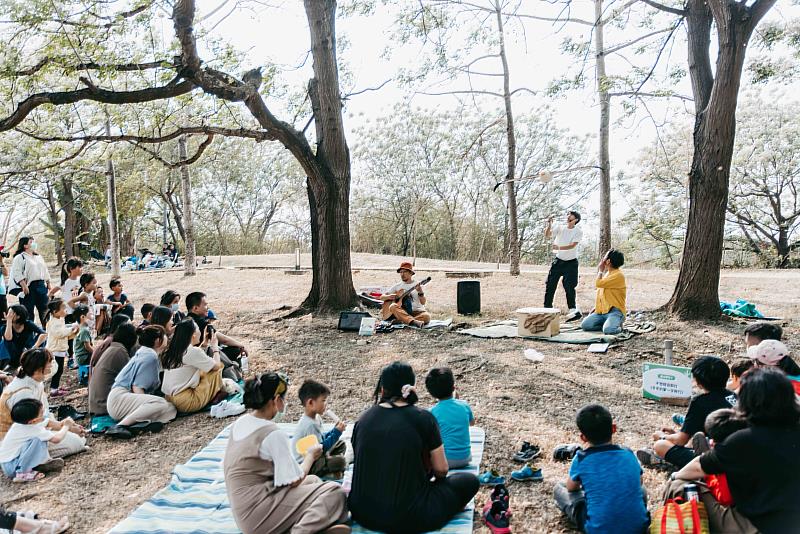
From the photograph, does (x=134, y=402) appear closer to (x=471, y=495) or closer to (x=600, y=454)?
(x=471, y=495)

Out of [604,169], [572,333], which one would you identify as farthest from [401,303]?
[604,169]

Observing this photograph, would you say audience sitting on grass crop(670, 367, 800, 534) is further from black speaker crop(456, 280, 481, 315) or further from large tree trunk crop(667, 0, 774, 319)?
black speaker crop(456, 280, 481, 315)

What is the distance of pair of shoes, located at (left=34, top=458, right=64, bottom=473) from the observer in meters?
4.13

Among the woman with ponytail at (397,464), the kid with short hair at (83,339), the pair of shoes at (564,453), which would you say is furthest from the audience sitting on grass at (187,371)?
the pair of shoes at (564,453)

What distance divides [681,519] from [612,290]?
5.24 metres

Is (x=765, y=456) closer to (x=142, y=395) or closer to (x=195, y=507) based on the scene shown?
(x=195, y=507)

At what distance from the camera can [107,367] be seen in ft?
17.1

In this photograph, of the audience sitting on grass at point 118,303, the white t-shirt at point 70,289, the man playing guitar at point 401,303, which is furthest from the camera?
the man playing guitar at point 401,303

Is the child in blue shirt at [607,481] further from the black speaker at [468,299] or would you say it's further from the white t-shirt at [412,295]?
the black speaker at [468,299]

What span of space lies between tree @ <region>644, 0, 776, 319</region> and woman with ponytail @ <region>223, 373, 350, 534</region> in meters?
6.80

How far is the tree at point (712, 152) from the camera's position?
25.7 feet

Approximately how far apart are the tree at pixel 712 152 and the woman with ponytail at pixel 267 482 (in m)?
6.80

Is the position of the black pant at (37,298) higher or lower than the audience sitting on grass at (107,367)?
higher

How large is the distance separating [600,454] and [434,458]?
2.75 feet
